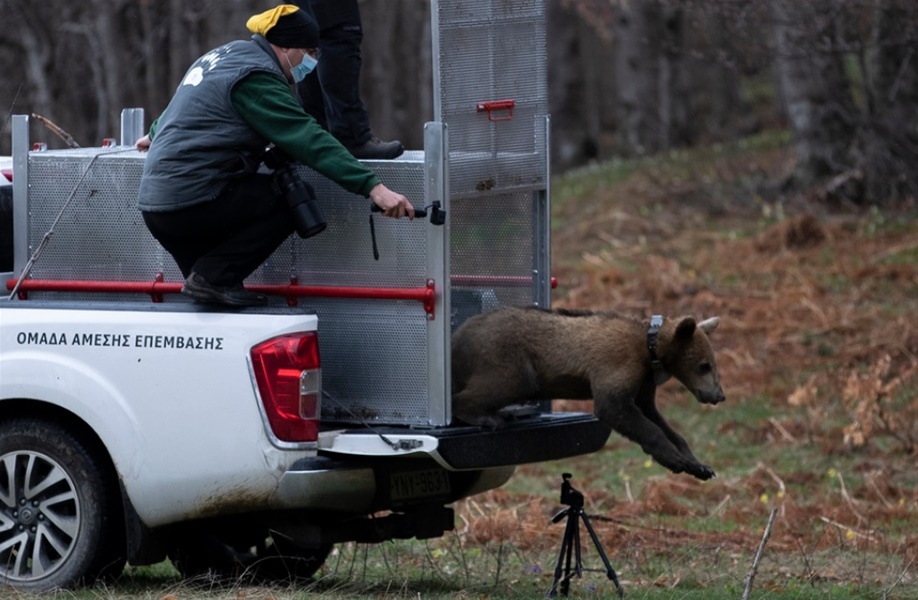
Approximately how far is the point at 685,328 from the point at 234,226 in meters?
1.99

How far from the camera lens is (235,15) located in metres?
24.0

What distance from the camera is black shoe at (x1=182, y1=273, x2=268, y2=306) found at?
20.5ft

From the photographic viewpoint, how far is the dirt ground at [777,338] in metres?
9.08

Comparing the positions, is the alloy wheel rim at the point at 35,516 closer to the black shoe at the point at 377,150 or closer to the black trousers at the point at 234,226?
the black trousers at the point at 234,226

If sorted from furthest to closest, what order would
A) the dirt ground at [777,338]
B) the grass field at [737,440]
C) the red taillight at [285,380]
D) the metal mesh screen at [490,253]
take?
1. the dirt ground at [777,338]
2. the grass field at [737,440]
3. the metal mesh screen at [490,253]
4. the red taillight at [285,380]

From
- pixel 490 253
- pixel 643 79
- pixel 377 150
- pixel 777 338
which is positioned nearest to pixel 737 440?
pixel 777 338

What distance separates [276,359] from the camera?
608 cm

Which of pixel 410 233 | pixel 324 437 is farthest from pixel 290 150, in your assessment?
pixel 324 437

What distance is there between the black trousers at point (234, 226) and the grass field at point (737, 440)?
1.40 meters

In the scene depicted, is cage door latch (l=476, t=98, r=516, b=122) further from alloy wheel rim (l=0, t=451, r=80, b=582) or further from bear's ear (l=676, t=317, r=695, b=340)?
alloy wheel rim (l=0, t=451, r=80, b=582)

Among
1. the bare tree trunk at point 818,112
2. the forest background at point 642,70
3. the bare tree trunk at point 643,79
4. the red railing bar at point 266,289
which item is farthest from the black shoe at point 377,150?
the bare tree trunk at point 643,79

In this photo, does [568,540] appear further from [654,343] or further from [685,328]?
[685,328]

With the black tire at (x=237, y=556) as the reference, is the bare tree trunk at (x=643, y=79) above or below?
above

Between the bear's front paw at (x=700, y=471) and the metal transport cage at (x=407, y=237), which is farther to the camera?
the bear's front paw at (x=700, y=471)
